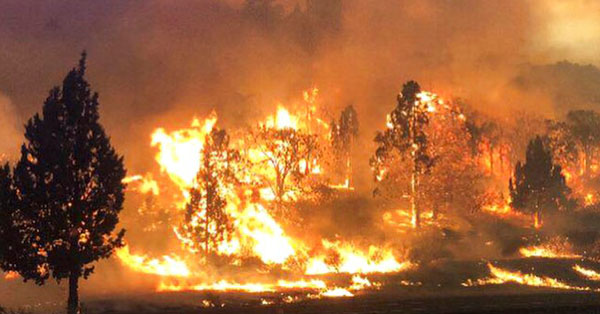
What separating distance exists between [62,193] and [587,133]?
332 feet

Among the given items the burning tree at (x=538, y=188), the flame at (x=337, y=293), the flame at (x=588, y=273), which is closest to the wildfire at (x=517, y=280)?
the flame at (x=588, y=273)

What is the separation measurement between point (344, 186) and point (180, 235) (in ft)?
127

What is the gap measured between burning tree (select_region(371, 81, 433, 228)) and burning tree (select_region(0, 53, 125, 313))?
43499 millimetres

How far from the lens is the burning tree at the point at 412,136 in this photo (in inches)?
2496

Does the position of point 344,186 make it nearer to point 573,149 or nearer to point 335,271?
point 335,271

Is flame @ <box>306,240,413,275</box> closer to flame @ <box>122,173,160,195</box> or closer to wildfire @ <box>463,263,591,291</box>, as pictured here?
wildfire @ <box>463,263,591,291</box>

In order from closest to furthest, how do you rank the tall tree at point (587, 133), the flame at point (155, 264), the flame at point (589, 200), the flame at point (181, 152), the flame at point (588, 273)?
the flame at point (155, 264) → the flame at point (588, 273) → the flame at point (181, 152) → the flame at point (589, 200) → the tall tree at point (587, 133)

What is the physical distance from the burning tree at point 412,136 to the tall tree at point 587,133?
168ft

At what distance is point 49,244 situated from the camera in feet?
87.2

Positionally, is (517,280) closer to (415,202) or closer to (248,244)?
(415,202)

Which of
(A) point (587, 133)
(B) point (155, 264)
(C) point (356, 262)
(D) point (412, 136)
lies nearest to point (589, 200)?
(A) point (587, 133)

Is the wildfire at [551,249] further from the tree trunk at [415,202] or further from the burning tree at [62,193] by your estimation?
the burning tree at [62,193]

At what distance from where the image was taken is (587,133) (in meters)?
99.1

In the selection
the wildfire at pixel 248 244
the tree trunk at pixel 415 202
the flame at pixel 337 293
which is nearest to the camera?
the flame at pixel 337 293
